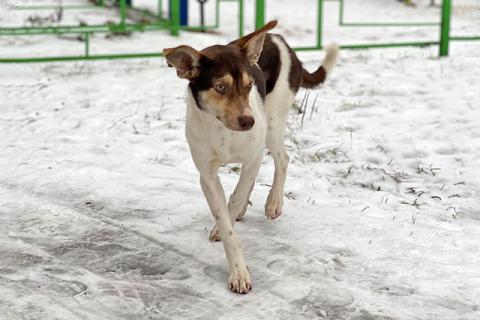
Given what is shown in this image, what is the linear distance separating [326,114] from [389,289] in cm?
346

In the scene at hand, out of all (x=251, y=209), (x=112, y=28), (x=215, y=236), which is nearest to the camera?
(x=215, y=236)

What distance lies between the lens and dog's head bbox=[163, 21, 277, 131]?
301 centimetres

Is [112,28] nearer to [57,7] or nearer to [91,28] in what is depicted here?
[91,28]

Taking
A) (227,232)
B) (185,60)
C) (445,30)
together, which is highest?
(185,60)

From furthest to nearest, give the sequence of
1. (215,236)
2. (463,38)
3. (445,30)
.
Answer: (463,38), (445,30), (215,236)

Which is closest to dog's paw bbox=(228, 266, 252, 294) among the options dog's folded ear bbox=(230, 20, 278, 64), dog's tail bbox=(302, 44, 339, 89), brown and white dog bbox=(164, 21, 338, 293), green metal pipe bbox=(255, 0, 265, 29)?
brown and white dog bbox=(164, 21, 338, 293)

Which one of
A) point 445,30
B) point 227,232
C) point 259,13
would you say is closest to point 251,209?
point 227,232

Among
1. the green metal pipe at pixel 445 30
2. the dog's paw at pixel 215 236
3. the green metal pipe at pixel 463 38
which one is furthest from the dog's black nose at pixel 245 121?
the green metal pipe at pixel 463 38

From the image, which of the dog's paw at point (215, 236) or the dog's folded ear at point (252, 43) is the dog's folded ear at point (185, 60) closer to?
the dog's folded ear at point (252, 43)

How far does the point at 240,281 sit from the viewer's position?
126 inches

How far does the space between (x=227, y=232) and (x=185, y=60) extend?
2.78 feet

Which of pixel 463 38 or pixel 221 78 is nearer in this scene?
pixel 221 78

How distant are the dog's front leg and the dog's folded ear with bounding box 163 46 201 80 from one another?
0.53m

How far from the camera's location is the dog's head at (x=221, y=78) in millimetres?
3012
